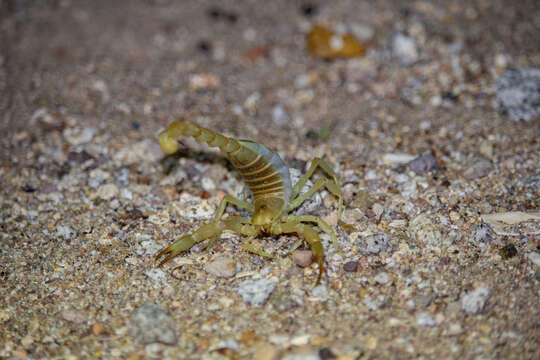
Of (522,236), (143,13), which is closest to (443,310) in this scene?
(522,236)

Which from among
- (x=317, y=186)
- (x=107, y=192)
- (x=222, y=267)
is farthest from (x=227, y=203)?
(x=107, y=192)

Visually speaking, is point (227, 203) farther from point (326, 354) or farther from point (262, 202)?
point (326, 354)

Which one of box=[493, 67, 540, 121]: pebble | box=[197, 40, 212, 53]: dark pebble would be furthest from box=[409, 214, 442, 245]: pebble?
box=[197, 40, 212, 53]: dark pebble

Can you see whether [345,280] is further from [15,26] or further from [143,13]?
[15,26]

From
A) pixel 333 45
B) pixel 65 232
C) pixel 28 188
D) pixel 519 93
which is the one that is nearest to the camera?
pixel 65 232

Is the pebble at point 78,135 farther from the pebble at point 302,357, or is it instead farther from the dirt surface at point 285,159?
the pebble at point 302,357

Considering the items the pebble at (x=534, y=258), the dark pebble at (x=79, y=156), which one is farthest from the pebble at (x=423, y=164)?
the dark pebble at (x=79, y=156)
